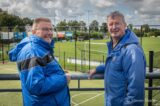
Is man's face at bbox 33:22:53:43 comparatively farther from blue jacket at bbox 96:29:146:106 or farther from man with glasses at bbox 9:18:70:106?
blue jacket at bbox 96:29:146:106

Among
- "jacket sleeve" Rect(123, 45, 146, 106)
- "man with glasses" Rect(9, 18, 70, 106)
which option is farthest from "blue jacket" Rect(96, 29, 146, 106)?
"man with glasses" Rect(9, 18, 70, 106)

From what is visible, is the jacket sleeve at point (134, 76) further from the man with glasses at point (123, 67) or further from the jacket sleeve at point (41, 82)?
the jacket sleeve at point (41, 82)

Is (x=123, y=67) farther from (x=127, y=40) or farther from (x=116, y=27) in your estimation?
(x=116, y=27)

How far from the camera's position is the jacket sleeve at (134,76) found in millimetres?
2607

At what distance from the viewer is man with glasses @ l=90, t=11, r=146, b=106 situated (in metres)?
2.62

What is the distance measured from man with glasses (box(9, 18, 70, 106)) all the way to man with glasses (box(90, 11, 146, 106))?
15.3 inches

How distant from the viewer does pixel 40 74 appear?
2500 millimetres

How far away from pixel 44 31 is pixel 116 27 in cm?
68

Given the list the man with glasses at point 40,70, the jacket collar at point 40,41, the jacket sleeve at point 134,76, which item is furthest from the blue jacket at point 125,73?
the jacket collar at point 40,41

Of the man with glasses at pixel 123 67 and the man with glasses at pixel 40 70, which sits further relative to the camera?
the man with glasses at pixel 123 67

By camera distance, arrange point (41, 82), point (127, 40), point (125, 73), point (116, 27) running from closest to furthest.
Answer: point (41, 82)
point (125, 73)
point (127, 40)
point (116, 27)

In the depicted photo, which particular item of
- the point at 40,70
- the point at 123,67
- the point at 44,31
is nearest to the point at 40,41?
the point at 44,31

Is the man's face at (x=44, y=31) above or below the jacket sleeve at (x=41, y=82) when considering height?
above

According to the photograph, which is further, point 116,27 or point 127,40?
point 116,27
